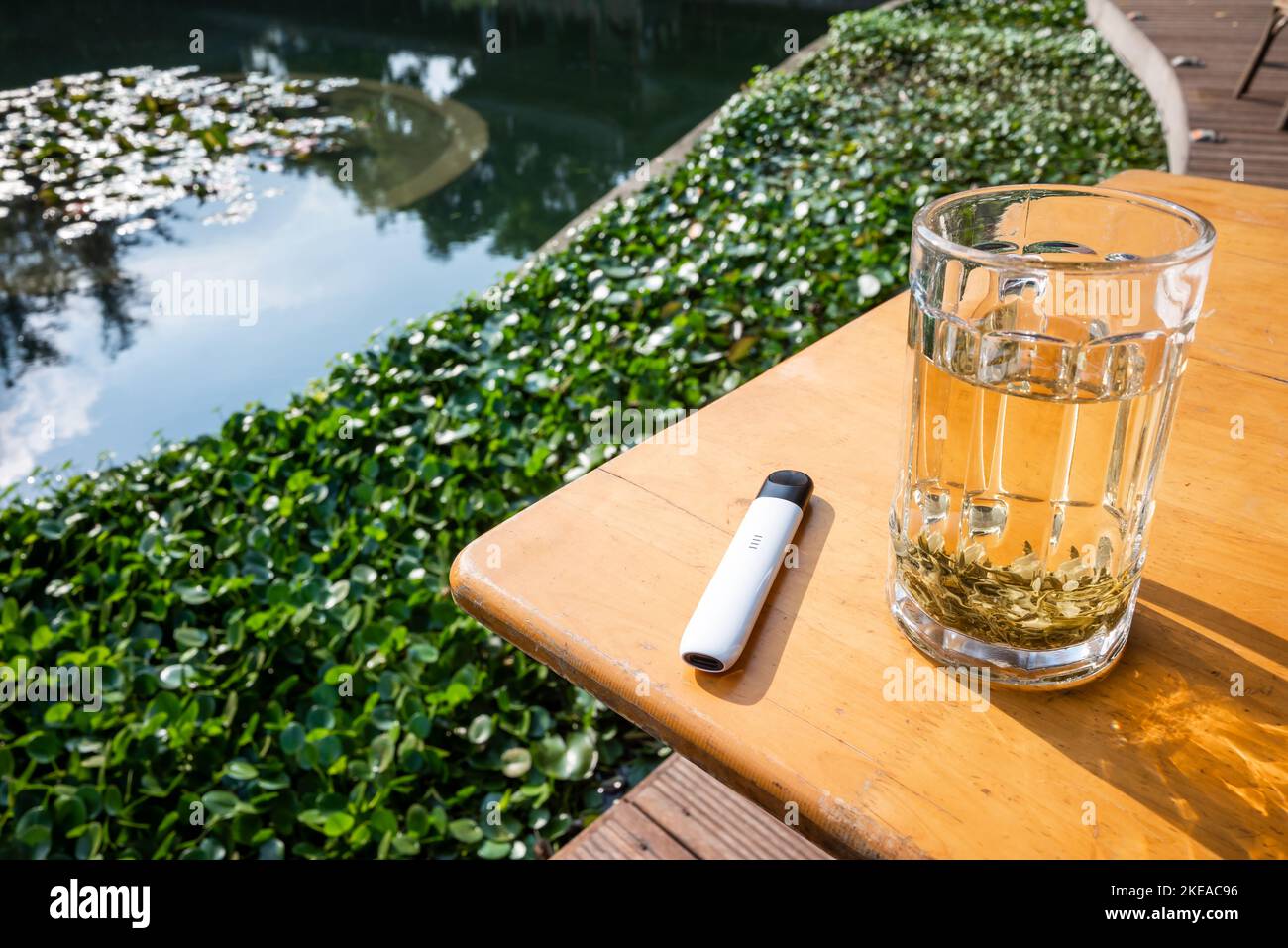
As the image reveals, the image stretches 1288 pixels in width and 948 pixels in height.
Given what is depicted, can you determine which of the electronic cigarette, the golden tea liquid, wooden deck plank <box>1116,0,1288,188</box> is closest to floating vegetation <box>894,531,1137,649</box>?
the golden tea liquid

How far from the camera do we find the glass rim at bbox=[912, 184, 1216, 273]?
638mm

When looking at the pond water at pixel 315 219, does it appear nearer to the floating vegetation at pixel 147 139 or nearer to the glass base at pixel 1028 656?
the floating vegetation at pixel 147 139

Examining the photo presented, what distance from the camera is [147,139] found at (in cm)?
668

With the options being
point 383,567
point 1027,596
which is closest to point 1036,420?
point 1027,596

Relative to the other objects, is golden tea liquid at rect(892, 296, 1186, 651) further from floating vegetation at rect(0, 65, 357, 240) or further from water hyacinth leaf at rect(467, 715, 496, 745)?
floating vegetation at rect(0, 65, 357, 240)

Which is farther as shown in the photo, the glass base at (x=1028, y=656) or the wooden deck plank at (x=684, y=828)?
the wooden deck plank at (x=684, y=828)

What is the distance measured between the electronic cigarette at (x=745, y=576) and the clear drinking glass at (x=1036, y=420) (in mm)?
122

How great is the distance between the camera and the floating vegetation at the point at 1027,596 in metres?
0.75

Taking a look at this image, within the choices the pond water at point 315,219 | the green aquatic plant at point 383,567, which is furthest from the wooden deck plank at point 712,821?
the pond water at point 315,219

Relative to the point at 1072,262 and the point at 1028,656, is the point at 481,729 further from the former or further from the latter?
the point at 1072,262

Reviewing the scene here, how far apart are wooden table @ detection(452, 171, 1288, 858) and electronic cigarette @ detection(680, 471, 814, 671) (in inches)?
0.9

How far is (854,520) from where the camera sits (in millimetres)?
962

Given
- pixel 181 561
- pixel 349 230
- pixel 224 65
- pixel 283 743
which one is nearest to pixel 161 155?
pixel 349 230

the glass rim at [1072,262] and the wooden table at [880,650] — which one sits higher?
the glass rim at [1072,262]
